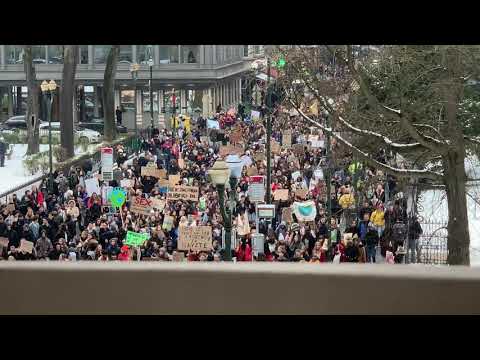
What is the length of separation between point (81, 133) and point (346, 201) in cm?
1331

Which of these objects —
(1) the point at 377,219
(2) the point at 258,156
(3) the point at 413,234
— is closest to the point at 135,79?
(2) the point at 258,156

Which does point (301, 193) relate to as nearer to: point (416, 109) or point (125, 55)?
point (416, 109)

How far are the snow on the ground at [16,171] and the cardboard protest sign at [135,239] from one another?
24.0 ft

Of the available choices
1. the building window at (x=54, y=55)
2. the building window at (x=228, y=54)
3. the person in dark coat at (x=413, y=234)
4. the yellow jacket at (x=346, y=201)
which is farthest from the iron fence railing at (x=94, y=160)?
the building window at (x=228, y=54)

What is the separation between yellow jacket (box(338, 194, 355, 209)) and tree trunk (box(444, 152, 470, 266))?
251 inches

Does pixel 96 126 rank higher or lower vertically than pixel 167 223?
higher

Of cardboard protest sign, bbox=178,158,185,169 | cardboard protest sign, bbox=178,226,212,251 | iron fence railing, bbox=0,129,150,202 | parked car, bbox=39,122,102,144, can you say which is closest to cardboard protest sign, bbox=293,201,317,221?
cardboard protest sign, bbox=178,226,212,251

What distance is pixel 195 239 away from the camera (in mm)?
12008

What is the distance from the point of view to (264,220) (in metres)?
14.7

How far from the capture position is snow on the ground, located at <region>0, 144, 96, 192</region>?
1991 cm

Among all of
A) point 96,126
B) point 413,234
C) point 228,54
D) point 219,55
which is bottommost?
point 413,234
